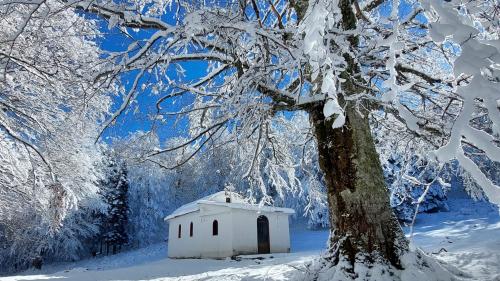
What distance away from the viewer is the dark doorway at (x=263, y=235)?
20.3 m

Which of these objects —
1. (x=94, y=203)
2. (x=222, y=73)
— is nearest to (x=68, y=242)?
(x=94, y=203)

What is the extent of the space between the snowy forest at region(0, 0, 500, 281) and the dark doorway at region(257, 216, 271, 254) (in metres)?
11.7

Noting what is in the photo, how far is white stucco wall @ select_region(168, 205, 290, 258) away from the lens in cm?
1894

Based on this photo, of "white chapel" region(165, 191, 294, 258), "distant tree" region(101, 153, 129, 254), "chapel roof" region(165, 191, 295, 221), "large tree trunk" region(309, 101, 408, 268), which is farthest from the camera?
"distant tree" region(101, 153, 129, 254)

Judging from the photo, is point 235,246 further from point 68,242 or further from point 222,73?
point 68,242

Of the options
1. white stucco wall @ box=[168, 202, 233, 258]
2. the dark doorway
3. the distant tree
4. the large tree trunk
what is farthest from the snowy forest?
the distant tree

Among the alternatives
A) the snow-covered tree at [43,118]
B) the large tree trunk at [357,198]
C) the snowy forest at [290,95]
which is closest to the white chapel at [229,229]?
the snow-covered tree at [43,118]

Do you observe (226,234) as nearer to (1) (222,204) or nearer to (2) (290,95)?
(1) (222,204)

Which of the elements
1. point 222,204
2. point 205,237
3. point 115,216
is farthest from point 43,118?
point 115,216

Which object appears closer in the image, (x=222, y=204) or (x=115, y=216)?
(x=222, y=204)

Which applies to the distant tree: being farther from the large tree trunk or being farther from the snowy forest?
the large tree trunk

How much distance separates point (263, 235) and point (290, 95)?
16.9m

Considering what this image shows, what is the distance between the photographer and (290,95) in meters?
4.88

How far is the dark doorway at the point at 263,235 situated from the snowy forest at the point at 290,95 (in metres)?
11.7
